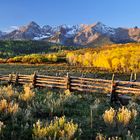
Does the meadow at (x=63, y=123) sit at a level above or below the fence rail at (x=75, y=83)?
below

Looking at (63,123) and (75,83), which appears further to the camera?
(75,83)

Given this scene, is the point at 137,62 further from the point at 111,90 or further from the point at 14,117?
the point at 14,117

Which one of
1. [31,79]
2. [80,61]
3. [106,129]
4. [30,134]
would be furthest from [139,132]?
[80,61]

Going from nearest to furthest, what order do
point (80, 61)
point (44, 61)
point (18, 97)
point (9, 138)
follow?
point (9, 138) < point (18, 97) < point (80, 61) < point (44, 61)

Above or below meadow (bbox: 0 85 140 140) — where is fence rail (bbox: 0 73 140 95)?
above

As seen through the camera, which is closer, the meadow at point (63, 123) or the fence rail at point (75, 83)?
the meadow at point (63, 123)

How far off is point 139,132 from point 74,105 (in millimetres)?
4584

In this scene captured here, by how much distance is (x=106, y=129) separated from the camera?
399 inches

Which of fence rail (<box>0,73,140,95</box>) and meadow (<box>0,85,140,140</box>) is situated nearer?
meadow (<box>0,85,140,140</box>)

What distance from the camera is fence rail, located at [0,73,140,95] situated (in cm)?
1692

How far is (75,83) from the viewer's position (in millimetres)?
19516

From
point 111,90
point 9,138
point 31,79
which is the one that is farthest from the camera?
point 31,79

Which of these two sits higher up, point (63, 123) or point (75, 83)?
point (75, 83)

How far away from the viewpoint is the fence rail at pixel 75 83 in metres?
16.9
